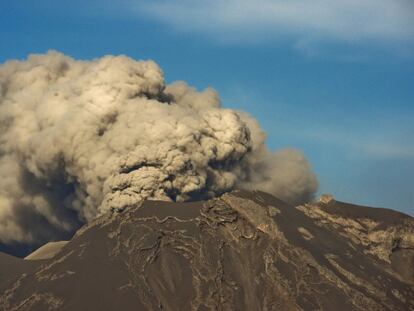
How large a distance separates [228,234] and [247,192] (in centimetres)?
642

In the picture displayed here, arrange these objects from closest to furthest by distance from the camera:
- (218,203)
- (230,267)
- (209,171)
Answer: (230,267) → (218,203) → (209,171)

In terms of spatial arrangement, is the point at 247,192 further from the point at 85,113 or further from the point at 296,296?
the point at 85,113

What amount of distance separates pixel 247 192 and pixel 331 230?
1040 centimetres

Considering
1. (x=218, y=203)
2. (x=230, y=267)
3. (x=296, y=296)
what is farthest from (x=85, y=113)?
(x=296, y=296)

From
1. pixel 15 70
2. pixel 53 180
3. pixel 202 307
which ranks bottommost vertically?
pixel 202 307

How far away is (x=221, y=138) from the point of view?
11144cm

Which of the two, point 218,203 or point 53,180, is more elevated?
point 53,180

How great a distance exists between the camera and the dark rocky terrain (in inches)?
3199

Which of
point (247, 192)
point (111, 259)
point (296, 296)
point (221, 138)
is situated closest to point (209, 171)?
point (221, 138)

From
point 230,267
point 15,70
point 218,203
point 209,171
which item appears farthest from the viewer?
point 15,70

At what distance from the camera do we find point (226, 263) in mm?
86188

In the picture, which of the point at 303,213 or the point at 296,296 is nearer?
the point at 296,296

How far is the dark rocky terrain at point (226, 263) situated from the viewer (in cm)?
8125

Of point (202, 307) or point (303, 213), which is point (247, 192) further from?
point (202, 307)
